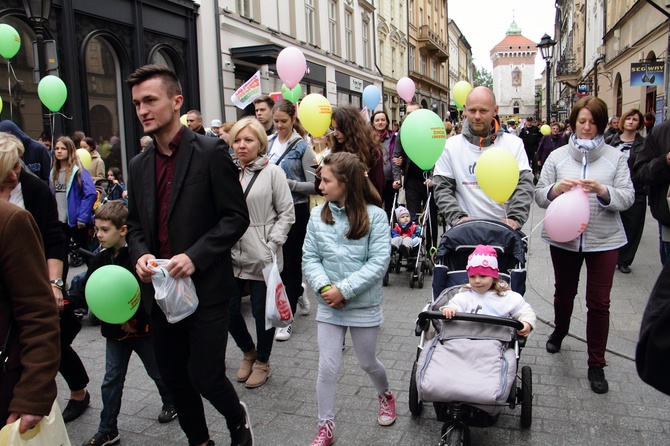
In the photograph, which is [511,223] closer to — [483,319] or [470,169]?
[470,169]

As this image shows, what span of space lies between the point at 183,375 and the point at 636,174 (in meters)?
3.93

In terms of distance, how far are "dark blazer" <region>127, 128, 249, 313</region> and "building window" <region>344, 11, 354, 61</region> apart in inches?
1001

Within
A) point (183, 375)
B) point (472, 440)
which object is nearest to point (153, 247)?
point (183, 375)

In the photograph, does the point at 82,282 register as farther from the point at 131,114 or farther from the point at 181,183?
the point at 131,114

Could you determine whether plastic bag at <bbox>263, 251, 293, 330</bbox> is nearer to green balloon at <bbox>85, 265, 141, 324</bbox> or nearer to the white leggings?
the white leggings

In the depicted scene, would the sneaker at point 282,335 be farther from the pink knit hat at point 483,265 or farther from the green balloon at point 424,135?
the pink knit hat at point 483,265

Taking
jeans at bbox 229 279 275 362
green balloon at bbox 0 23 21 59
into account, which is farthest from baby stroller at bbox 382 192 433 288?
green balloon at bbox 0 23 21 59

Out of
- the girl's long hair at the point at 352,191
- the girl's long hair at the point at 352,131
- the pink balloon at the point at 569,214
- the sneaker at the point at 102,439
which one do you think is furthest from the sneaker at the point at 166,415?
the pink balloon at the point at 569,214

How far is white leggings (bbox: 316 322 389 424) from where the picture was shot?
345 centimetres

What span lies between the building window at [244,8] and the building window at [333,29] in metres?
7.51

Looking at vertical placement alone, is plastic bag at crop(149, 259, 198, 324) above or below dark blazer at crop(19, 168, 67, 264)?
below

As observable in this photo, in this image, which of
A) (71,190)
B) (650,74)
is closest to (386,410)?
(71,190)

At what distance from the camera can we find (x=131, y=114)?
Result: 1351 cm

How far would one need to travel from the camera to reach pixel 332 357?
347cm
